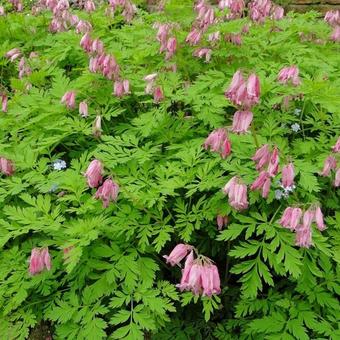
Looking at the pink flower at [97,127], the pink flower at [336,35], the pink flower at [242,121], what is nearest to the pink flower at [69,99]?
the pink flower at [97,127]

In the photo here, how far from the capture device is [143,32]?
468 cm

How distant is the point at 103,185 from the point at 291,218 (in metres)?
1.18

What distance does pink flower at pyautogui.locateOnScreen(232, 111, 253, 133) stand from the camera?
9.41ft

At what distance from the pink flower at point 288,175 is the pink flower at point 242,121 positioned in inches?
13.7

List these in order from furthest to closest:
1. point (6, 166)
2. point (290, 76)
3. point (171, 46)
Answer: point (171, 46), point (6, 166), point (290, 76)

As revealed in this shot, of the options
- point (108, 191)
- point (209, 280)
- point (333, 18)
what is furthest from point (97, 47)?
point (333, 18)

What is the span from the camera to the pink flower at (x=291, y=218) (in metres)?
2.79

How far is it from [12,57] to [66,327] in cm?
314

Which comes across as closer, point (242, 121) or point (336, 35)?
point (242, 121)

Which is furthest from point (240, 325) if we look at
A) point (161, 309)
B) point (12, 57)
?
point (12, 57)

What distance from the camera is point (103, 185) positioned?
307cm

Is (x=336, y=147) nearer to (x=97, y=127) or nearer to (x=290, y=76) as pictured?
(x=290, y=76)

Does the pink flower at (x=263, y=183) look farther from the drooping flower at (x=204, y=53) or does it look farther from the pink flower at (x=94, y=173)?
the drooping flower at (x=204, y=53)

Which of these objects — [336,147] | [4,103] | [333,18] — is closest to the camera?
[336,147]
